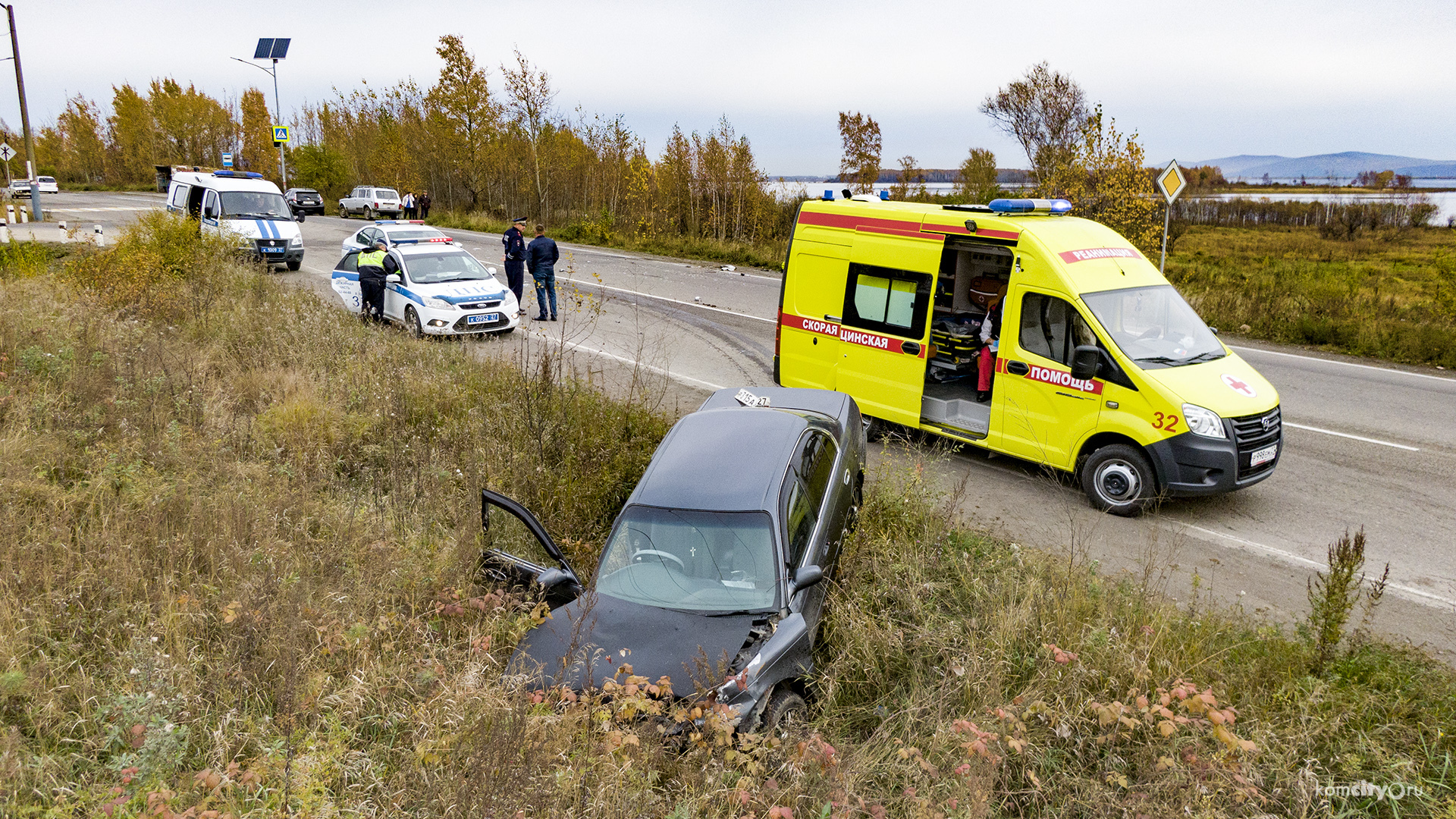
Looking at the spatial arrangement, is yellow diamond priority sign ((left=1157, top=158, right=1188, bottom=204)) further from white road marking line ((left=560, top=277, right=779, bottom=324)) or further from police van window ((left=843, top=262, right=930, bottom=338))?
police van window ((left=843, top=262, right=930, bottom=338))

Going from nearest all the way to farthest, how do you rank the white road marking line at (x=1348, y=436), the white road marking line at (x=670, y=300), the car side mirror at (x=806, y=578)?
the car side mirror at (x=806, y=578), the white road marking line at (x=1348, y=436), the white road marking line at (x=670, y=300)

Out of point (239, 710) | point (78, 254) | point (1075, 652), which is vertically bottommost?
point (239, 710)

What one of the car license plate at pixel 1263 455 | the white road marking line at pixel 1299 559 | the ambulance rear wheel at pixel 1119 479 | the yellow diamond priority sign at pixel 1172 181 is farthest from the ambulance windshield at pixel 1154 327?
the yellow diamond priority sign at pixel 1172 181

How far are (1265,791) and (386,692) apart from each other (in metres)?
4.22

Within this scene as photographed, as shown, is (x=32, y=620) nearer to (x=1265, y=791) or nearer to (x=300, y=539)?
(x=300, y=539)

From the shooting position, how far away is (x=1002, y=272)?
9.31 meters

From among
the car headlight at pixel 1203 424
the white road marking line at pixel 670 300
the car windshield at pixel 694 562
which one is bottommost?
the car windshield at pixel 694 562

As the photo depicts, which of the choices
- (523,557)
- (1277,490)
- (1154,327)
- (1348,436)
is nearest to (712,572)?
(523,557)

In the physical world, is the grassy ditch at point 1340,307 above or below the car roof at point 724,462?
above

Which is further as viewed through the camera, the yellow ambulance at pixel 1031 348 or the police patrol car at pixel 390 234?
the police patrol car at pixel 390 234

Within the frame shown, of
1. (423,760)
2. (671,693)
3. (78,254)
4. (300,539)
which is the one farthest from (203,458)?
(78,254)

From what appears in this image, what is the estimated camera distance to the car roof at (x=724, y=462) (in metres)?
5.03

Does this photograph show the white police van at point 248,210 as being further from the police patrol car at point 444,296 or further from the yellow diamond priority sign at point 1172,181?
the yellow diamond priority sign at point 1172,181

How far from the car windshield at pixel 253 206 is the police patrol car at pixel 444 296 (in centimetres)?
734
